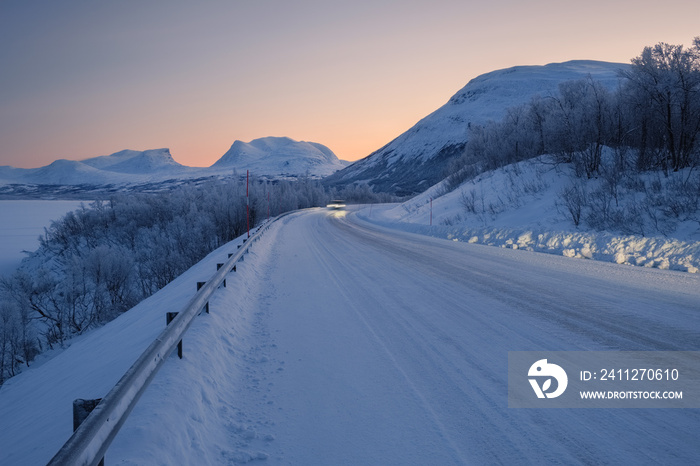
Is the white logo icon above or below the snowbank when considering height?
below

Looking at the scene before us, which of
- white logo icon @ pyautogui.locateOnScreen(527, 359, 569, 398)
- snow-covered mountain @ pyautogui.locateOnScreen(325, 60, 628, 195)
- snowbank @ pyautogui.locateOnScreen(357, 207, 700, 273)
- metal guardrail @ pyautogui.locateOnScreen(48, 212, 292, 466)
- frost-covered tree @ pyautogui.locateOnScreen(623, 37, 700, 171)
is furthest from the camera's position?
snow-covered mountain @ pyautogui.locateOnScreen(325, 60, 628, 195)

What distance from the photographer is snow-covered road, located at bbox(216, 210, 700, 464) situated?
3002mm

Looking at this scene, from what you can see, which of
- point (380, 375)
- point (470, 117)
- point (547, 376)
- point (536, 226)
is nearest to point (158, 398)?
point (380, 375)

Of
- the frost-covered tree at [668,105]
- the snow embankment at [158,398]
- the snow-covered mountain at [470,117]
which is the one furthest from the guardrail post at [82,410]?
the snow-covered mountain at [470,117]

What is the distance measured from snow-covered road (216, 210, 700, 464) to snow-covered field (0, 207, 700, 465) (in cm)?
2

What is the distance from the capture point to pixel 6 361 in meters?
18.5

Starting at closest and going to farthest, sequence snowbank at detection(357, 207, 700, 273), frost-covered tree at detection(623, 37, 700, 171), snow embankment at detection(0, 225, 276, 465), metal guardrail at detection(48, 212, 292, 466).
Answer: metal guardrail at detection(48, 212, 292, 466), snow embankment at detection(0, 225, 276, 465), snowbank at detection(357, 207, 700, 273), frost-covered tree at detection(623, 37, 700, 171)

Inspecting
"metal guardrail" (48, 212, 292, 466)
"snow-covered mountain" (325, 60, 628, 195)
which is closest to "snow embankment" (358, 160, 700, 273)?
"metal guardrail" (48, 212, 292, 466)

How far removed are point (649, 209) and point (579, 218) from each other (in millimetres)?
2221

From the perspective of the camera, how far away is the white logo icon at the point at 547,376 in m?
3.81

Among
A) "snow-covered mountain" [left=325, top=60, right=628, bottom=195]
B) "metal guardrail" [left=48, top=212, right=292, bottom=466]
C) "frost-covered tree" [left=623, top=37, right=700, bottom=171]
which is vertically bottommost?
"metal guardrail" [left=48, top=212, right=292, bottom=466]

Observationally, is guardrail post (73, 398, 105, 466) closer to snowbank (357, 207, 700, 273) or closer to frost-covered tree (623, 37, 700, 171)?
snowbank (357, 207, 700, 273)

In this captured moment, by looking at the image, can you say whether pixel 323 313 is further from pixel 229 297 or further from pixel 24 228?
pixel 24 228

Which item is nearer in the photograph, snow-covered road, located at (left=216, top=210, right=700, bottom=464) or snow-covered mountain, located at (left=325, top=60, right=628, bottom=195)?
snow-covered road, located at (left=216, top=210, right=700, bottom=464)
